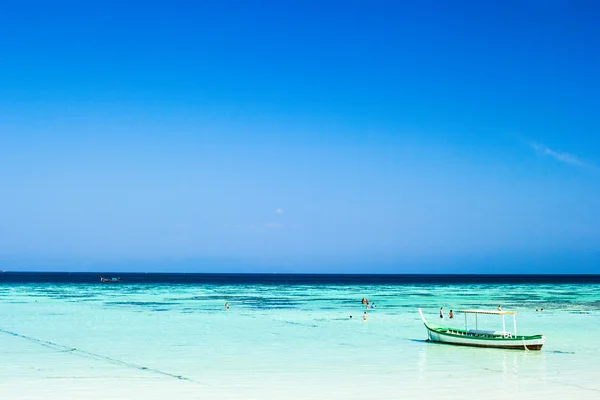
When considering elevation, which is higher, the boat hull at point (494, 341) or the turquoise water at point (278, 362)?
the boat hull at point (494, 341)

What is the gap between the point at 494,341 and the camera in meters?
37.4

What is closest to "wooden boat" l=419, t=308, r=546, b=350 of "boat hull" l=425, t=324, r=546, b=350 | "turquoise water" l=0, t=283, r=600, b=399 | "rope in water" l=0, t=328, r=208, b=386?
"boat hull" l=425, t=324, r=546, b=350

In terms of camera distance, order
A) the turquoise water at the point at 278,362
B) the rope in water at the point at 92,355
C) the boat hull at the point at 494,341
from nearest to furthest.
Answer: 1. the turquoise water at the point at 278,362
2. the rope in water at the point at 92,355
3. the boat hull at the point at 494,341

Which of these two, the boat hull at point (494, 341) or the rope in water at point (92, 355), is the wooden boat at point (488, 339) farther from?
the rope in water at point (92, 355)

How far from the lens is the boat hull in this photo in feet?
121

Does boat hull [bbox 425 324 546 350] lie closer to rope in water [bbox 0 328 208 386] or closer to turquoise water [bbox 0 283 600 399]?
turquoise water [bbox 0 283 600 399]

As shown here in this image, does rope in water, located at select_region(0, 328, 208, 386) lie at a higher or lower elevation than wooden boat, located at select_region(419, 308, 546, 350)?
lower

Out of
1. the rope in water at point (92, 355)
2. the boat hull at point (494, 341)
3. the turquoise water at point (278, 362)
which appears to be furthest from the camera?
the boat hull at point (494, 341)

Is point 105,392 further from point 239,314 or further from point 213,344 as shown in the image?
point 239,314

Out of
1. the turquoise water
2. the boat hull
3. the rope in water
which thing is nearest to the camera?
the turquoise water

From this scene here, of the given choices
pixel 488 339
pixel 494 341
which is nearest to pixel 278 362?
pixel 488 339

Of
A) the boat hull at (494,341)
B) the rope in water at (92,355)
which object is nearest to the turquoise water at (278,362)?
the rope in water at (92,355)

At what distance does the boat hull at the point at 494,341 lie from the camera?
121 feet

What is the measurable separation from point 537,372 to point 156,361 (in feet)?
55.0
